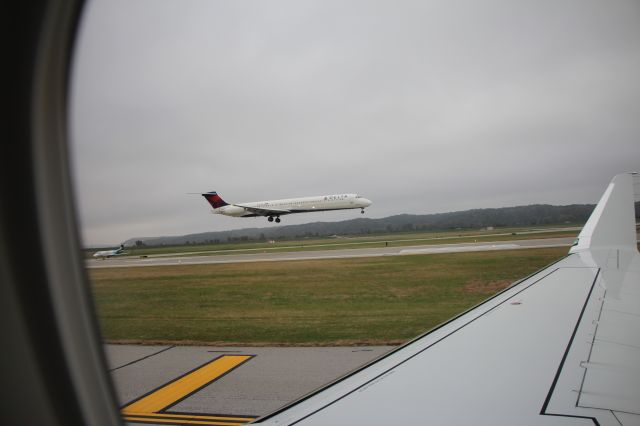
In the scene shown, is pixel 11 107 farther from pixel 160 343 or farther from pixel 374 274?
pixel 374 274

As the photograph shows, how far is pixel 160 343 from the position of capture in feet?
31.8

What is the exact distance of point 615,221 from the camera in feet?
24.7

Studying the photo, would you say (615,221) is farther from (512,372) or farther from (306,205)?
(306,205)

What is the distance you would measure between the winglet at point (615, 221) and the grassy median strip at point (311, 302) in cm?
412

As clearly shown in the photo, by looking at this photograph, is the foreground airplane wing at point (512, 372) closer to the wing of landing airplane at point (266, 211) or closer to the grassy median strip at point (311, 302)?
the grassy median strip at point (311, 302)

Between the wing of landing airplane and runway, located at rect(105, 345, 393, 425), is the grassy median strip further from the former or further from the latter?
the wing of landing airplane

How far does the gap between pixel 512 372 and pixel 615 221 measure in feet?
20.6

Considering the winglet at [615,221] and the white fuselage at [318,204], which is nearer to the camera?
the winglet at [615,221]

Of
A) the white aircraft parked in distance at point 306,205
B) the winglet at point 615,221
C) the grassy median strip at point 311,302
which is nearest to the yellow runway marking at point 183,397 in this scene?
the grassy median strip at point 311,302

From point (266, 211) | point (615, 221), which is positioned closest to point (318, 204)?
point (266, 211)

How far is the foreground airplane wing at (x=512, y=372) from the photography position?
233 cm

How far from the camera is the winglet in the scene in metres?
7.12

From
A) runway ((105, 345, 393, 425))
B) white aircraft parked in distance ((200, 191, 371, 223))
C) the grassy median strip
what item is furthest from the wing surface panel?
white aircraft parked in distance ((200, 191, 371, 223))

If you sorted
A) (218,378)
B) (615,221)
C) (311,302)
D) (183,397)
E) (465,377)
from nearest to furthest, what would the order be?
(465,377), (183,397), (218,378), (615,221), (311,302)
